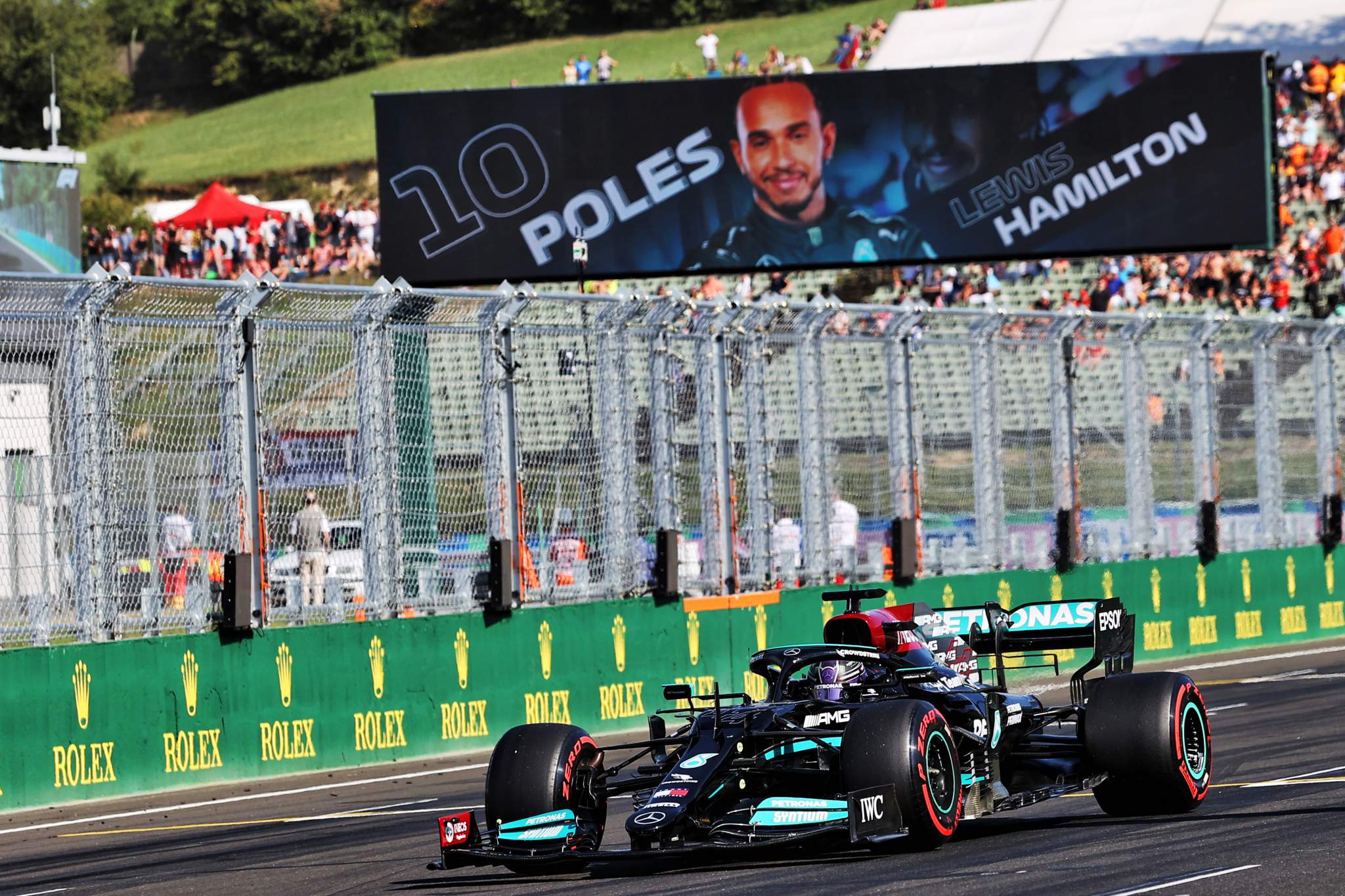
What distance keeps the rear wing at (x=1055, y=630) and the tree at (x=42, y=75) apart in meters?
86.8

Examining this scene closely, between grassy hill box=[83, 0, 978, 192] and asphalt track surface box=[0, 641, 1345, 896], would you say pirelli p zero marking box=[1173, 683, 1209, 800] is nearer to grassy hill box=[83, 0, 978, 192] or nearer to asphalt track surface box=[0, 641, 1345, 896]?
asphalt track surface box=[0, 641, 1345, 896]

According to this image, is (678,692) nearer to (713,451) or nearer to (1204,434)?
(713,451)

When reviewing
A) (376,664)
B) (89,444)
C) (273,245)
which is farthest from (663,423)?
(273,245)

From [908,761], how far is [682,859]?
1192mm

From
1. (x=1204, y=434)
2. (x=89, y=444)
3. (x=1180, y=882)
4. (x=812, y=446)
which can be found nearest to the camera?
(x=1180, y=882)

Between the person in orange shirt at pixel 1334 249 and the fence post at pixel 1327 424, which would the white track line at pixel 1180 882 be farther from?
the person in orange shirt at pixel 1334 249

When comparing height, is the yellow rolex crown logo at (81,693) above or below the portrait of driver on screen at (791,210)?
below

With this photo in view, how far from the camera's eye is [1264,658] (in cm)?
2261

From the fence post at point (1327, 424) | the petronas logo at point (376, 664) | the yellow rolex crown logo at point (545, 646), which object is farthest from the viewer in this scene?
the fence post at point (1327, 424)

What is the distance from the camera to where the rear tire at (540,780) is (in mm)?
9297

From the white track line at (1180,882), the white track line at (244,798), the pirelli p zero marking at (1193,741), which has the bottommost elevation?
the white track line at (244,798)

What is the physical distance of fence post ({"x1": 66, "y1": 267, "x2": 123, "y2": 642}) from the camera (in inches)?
548

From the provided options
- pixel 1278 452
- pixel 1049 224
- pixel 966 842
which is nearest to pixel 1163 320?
pixel 1278 452

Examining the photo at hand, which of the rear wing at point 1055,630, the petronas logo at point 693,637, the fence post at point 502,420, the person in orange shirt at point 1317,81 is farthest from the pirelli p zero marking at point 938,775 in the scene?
the person in orange shirt at point 1317,81
